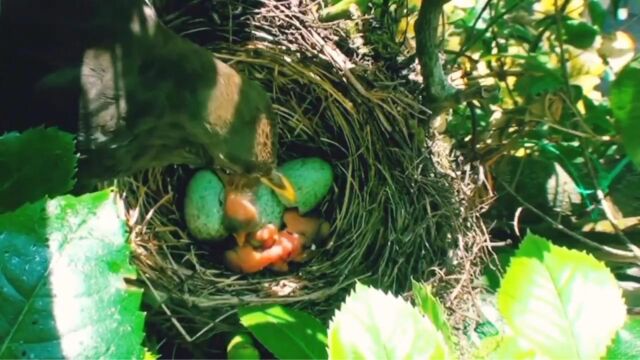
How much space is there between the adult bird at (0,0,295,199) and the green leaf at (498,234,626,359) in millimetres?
594

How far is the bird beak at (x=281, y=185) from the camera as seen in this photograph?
1.59 metres

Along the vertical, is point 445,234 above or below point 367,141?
below

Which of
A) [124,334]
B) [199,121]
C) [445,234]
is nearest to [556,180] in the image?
[445,234]

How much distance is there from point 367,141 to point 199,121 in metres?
0.50

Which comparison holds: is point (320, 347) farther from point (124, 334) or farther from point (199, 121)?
point (124, 334)

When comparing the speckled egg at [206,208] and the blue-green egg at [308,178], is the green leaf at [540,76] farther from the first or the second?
the speckled egg at [206,208]

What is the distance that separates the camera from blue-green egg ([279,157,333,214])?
1705mm

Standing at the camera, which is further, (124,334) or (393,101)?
(393,101)

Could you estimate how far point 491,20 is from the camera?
5.07 ft

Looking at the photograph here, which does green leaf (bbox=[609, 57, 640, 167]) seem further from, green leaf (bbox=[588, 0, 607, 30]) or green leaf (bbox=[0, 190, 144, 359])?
green leaf (bbox=[0, 190, 144, 359])

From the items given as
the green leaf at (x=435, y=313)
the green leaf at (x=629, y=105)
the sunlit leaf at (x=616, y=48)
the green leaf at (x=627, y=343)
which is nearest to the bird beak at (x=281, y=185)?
the sunlit leaf at (x=616, y=48)

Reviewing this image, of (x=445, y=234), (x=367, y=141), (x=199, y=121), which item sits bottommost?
(x=445, y=234)

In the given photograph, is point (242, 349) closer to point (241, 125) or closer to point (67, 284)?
point (241, 125)

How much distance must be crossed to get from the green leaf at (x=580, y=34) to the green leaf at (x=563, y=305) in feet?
3.08
